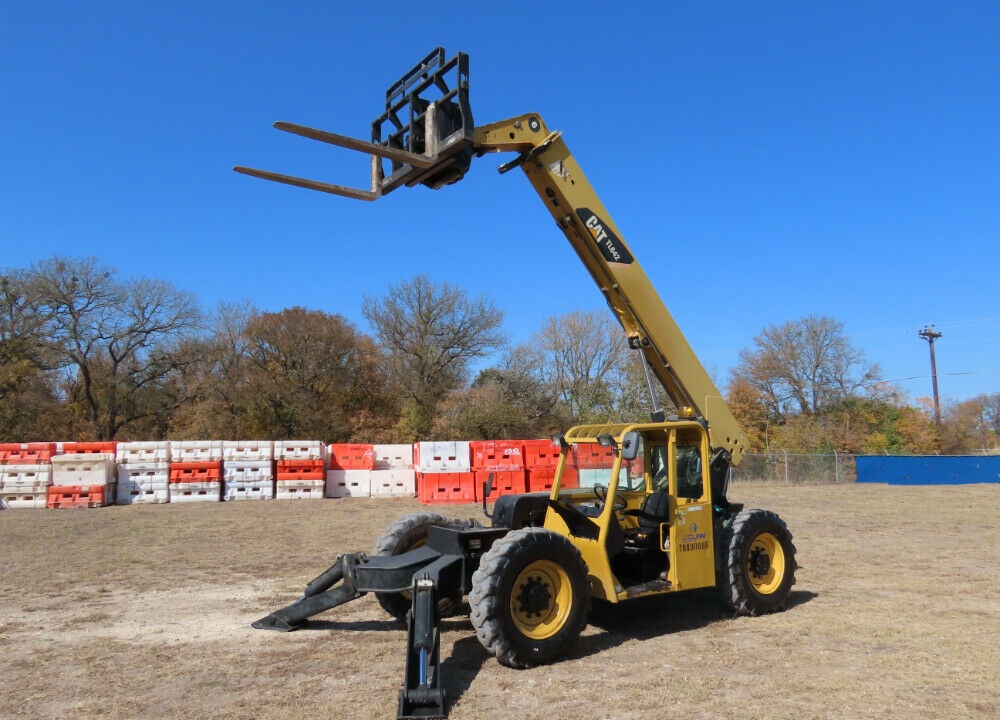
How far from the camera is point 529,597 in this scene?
634cm

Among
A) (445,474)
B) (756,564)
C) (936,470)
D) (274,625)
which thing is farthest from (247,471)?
(936,470)

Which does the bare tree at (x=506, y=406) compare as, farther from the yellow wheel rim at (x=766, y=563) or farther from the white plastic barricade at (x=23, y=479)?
the yellow wheel rim at (x=766, y=563)

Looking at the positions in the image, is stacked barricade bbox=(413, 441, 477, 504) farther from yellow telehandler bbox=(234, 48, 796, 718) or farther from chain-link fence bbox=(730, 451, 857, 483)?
yellow telehandler bbox=(234, 48, 796, 718)

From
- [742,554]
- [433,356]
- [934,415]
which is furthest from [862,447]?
[742,554]

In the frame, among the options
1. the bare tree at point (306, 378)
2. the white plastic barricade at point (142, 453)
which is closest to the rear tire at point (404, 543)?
the white plastic barricade at point (142, 453)

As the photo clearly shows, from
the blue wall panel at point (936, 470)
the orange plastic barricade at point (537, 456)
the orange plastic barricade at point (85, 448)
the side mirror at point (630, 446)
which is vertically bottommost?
the blue wall panel at point (936, 470)

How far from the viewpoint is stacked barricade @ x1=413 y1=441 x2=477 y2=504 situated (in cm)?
2275

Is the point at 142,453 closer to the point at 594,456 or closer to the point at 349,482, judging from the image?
the point at 349,482

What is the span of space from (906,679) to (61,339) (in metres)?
40.2

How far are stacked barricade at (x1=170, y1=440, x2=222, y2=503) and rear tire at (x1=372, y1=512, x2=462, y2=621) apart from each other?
679 inches

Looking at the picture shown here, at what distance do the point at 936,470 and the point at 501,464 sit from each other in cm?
1917

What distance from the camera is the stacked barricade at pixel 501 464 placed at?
76.0ft

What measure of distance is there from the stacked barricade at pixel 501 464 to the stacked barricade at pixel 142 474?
9445 millimetres

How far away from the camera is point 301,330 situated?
37844 mm
